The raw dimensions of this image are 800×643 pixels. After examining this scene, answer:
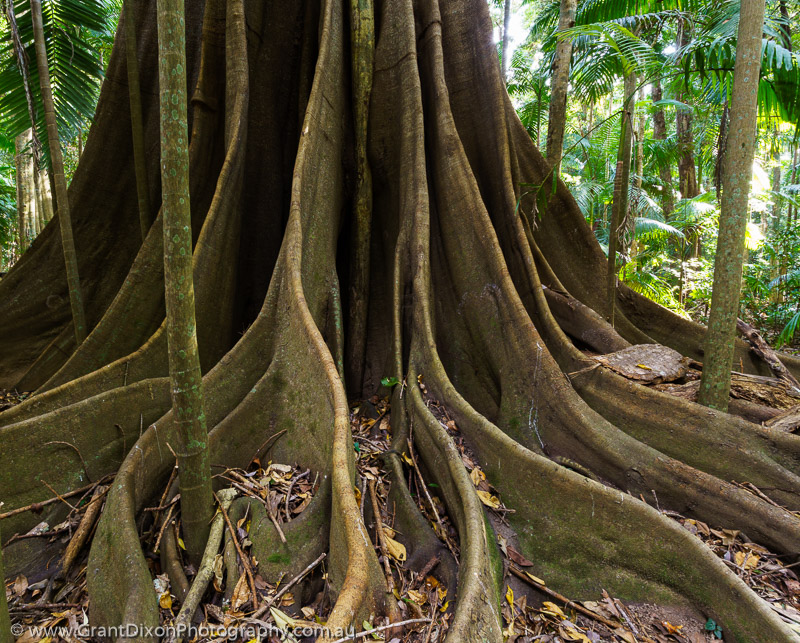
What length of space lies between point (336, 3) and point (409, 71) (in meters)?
1.06

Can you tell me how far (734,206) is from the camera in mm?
2781

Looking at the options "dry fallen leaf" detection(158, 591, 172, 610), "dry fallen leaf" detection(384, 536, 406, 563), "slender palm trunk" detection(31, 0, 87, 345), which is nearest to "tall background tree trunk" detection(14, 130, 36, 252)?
"slender palm trunk" detection(31, 0, 87, 345)

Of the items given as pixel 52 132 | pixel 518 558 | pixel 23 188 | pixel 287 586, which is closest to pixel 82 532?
pixel 287 586

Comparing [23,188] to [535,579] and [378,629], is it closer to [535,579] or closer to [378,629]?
[378,629]

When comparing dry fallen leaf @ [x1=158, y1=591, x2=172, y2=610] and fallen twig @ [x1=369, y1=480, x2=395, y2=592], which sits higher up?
fallen twig @ [x1=369, y1=480, x2=395, y2=592]

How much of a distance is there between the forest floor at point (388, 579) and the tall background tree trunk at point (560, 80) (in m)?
Result: 3.97

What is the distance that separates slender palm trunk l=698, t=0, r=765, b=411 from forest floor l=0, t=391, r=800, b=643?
0.77 metres

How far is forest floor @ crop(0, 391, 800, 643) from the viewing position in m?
2.07

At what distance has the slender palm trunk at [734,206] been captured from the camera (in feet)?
8.87

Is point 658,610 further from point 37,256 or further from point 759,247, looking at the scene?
point 759,247

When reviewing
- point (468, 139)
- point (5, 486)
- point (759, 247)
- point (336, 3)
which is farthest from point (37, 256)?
point (759, 247)

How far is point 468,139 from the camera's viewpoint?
15.9 feet

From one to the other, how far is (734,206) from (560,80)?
10.2 feet

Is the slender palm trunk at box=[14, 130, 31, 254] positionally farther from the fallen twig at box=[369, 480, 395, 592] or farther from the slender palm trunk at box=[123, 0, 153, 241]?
the fallen twig at box=[369, 480, 395, 592]
